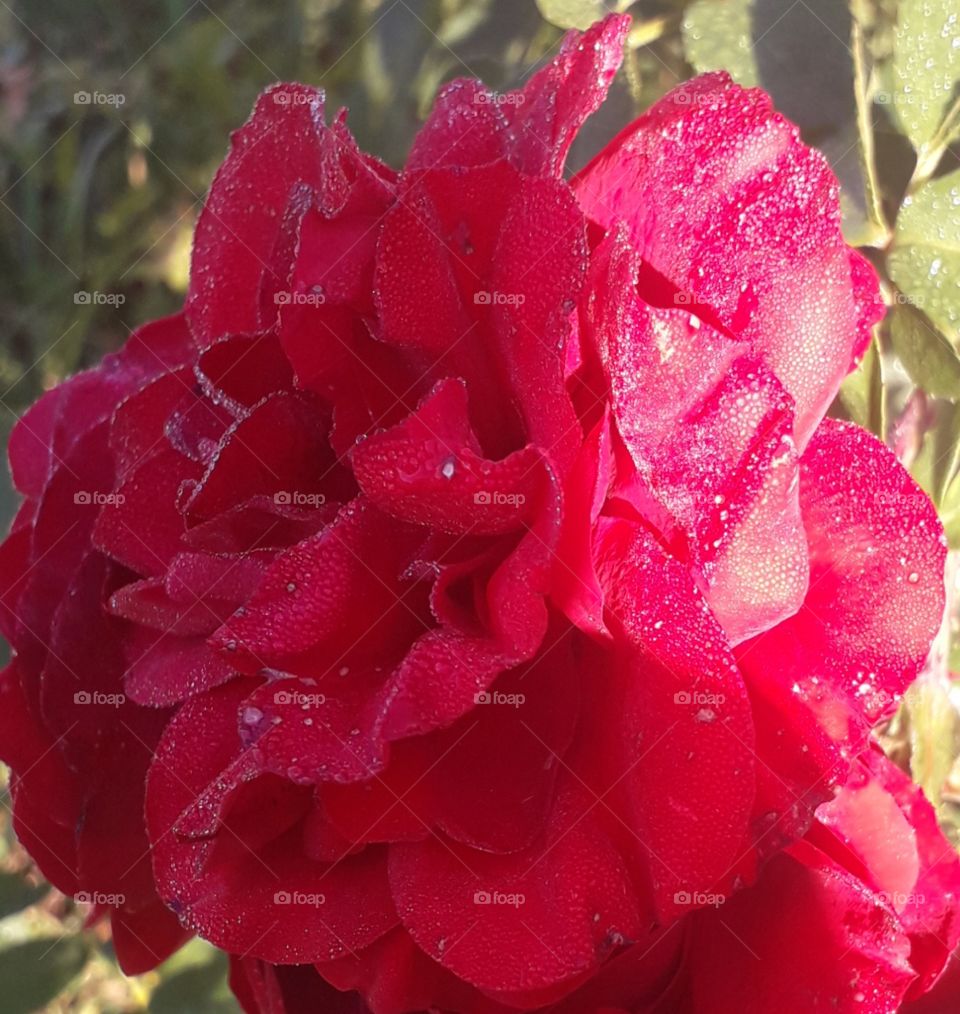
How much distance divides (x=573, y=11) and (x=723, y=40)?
7cm

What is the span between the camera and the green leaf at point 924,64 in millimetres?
440

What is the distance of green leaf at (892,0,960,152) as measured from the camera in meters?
0.44

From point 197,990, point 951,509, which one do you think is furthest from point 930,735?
point 197,990

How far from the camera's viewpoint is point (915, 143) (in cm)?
46

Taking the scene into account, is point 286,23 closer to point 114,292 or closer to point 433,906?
point 114,292

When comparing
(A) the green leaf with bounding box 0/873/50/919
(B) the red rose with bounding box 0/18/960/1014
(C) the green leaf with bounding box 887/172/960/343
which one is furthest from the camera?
(A) the green leaf with bounding box 0/873/50/919

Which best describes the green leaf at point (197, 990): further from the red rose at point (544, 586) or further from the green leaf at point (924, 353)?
the green leaf at point (924, 353)

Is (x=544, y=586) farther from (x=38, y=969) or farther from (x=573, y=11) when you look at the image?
(x=38, y=969)

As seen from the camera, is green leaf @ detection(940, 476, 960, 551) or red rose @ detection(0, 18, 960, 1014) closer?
red rose @ detection(0, 18, 960, 1014)

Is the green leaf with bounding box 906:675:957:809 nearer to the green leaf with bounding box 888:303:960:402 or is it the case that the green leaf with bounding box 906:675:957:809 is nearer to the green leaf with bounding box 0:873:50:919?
the green leaf with bounding box 888:303:960:402

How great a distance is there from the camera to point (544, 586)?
0.29 m

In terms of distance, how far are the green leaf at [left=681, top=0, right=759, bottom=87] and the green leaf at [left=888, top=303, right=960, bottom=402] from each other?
0.43ft

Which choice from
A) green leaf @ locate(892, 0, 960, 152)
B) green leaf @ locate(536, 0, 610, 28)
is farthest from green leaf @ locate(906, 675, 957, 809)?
green leaf @ locate(536, 0, 610, 28)

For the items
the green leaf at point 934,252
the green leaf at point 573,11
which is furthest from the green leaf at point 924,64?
the green leaf at point 573,11
